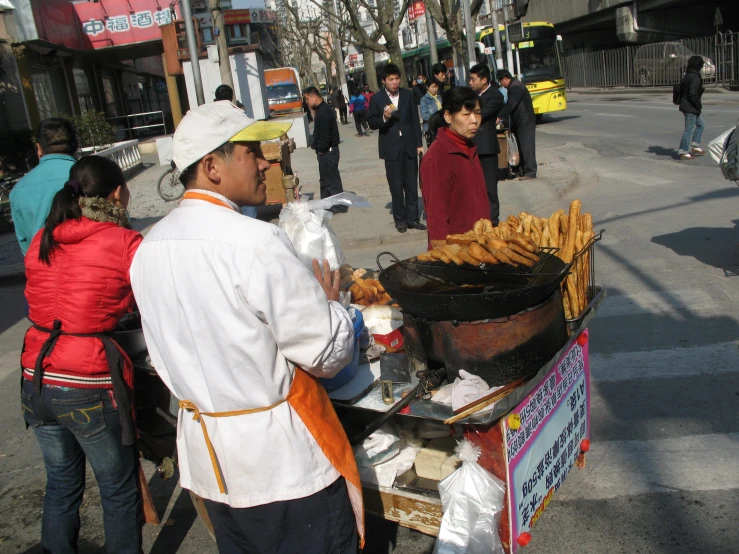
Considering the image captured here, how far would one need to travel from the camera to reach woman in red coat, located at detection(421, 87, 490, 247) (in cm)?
432

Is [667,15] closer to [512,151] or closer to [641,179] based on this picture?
[641,179]

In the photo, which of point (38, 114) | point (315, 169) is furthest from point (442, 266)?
point (38, 114)

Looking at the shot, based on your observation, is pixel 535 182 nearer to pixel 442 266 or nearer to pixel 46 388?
pixel 442 266

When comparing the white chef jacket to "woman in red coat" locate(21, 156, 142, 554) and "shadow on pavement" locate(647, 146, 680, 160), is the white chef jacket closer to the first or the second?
"woman in red coat" locate(21, 156, 142, 554)

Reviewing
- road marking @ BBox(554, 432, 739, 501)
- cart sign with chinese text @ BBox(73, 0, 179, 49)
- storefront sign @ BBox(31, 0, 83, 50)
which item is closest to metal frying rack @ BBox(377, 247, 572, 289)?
road marking @ BBox(554, 432, 739, 501)

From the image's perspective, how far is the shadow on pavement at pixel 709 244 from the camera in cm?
685

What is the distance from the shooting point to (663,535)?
10.0ft

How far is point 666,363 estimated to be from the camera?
4.78m

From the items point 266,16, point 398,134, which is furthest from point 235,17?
point 266,16

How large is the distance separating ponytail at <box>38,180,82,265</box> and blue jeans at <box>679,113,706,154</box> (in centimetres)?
1244

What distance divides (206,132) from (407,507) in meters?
1.75

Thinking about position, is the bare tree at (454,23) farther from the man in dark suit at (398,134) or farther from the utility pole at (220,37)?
the man in dark suit at (398,134)

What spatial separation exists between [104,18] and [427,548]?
26362 millimetres

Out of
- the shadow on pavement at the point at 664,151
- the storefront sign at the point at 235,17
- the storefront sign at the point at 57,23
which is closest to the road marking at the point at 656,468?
the shadow on pavement at the point at 664,151
